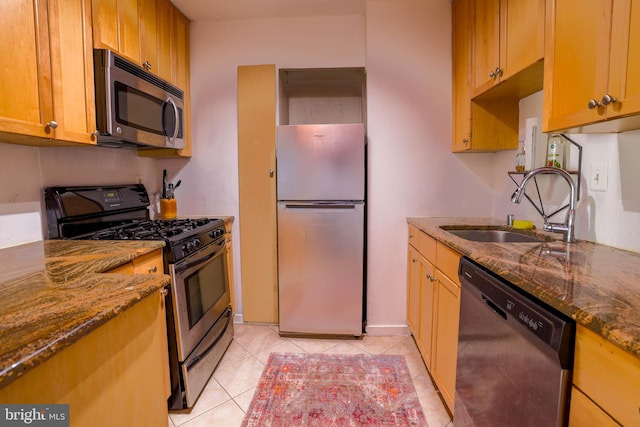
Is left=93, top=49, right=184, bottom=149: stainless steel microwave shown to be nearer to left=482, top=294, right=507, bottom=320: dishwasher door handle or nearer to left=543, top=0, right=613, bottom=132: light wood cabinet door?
left=482, top=294, right=507, bottom=320: dishwasher door handle

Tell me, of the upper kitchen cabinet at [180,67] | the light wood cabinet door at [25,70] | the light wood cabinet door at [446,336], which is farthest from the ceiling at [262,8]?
the light wood cabinet door at [446,336]

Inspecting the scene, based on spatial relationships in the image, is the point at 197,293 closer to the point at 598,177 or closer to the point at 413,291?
the point at 413,291

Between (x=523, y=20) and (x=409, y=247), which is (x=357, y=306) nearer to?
(x=409, y=247)

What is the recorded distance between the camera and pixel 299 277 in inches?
94.0

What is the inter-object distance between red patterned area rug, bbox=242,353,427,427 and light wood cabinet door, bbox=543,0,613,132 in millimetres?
1530

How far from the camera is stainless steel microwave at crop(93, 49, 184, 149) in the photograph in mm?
1581

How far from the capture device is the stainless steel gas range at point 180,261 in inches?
64.7

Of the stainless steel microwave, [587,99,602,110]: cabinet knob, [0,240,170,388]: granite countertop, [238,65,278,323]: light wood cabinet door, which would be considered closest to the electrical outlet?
[587,99,602,110]: cabinet knob

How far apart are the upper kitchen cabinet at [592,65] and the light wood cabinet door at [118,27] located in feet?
6.76

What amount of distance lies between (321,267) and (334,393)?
0.85 m

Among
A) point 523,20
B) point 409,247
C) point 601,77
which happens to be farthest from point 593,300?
point 409,247

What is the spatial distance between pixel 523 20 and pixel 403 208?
135 centimetres

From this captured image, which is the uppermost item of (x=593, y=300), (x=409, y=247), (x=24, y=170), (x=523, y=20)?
(x=523, y=20)

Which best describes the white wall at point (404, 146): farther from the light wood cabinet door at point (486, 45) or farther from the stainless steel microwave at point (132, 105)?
the stainless steel microwave at point (132, 105)
